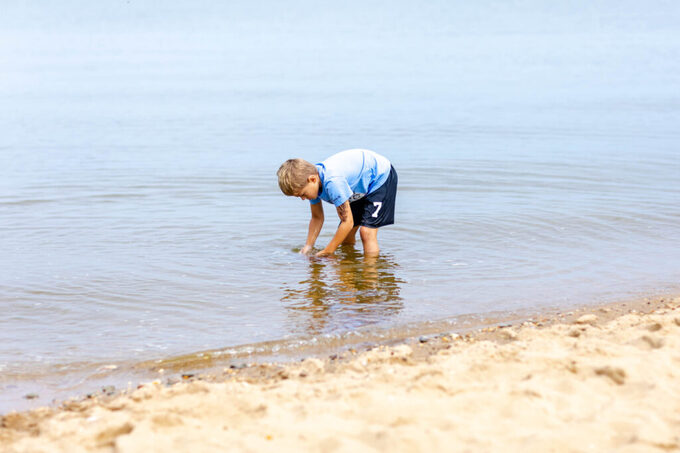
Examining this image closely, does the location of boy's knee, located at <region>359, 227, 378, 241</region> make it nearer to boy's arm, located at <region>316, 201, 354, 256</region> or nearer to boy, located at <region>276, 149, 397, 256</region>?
boy, located at <region>276, 149, 397, 256</region>

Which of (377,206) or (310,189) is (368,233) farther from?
(310,189)

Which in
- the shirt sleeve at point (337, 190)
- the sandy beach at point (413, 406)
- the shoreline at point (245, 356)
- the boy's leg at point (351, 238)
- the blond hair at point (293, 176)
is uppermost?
the blond hair at point (293, 176)

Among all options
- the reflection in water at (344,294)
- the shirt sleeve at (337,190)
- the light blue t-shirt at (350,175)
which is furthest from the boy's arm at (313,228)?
the shirt sleeve at (337,190)

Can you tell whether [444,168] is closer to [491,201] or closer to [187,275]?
[491,201]

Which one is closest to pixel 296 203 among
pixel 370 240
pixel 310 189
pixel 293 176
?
pixel 370 240

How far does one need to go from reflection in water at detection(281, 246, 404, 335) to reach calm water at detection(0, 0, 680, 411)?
29 mm

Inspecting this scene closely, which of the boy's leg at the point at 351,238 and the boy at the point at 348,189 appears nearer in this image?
the boy at the point at 348,189

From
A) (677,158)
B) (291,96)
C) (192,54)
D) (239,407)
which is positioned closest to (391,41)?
(192,54)

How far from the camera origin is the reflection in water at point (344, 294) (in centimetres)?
588

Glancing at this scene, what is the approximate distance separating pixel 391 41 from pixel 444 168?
39516mm

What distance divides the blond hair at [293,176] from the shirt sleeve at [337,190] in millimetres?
286

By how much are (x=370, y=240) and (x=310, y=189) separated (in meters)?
1.22

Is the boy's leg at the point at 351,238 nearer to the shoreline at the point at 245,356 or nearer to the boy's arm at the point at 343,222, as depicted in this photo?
the boy's arm at the point at 343,222

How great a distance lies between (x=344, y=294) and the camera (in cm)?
658
